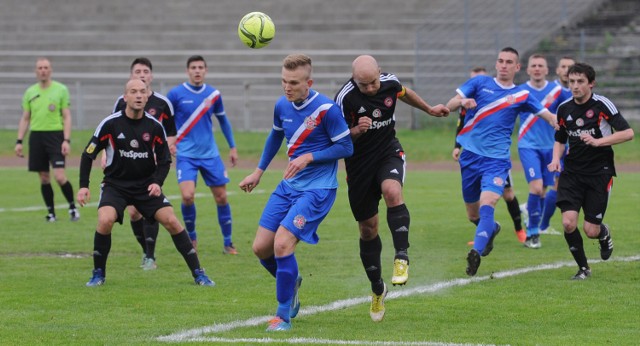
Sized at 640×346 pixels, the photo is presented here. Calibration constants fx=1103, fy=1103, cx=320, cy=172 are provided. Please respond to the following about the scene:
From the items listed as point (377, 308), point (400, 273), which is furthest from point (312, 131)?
point (377, 308)

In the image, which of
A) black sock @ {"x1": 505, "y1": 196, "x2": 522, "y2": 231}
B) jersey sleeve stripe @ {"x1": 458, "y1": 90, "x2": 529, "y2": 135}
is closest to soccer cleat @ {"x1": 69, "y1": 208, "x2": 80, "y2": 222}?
black sock @ {"x1": 505, "y1": 196, "x2": 522, "y2": 231}

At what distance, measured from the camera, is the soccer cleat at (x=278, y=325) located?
8.00 m

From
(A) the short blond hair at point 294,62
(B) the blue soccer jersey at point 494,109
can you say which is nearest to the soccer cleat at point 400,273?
(A) the short blond hair at point 294,62

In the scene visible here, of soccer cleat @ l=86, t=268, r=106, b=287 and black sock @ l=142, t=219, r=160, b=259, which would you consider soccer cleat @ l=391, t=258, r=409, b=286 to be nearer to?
soccer cleat @ l=86, t=268, r=106, b=287

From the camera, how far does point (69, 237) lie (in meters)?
14.4

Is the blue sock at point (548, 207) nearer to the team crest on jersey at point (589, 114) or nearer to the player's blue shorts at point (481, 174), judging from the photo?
the player's blue shorts at point (481, 174)

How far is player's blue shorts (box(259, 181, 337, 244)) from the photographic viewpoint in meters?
8.08

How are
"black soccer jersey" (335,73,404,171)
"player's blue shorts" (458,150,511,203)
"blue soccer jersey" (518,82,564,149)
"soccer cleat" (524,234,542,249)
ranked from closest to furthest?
"black soccer jersey" (335,73,404,171)
"player's blue shorts" (458,150,511,203)
"soccer cleat" (524,234,542,249)
"blue soccer jersey" (518,82,564,149)

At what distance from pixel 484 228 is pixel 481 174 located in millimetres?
973

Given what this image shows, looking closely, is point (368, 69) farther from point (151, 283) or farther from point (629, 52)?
point (629, 52)

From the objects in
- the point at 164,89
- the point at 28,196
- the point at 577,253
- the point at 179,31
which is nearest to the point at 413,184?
the point at 28,196

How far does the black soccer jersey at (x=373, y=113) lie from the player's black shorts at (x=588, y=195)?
2.42 m

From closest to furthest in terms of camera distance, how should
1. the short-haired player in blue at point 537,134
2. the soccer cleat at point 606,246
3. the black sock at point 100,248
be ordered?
the black sock at point 100,248, the soccer cleat at point 606,246, the short-haired player in blue at point 537,134

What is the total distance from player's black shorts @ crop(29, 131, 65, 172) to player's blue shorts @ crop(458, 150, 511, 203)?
23.5 feet
